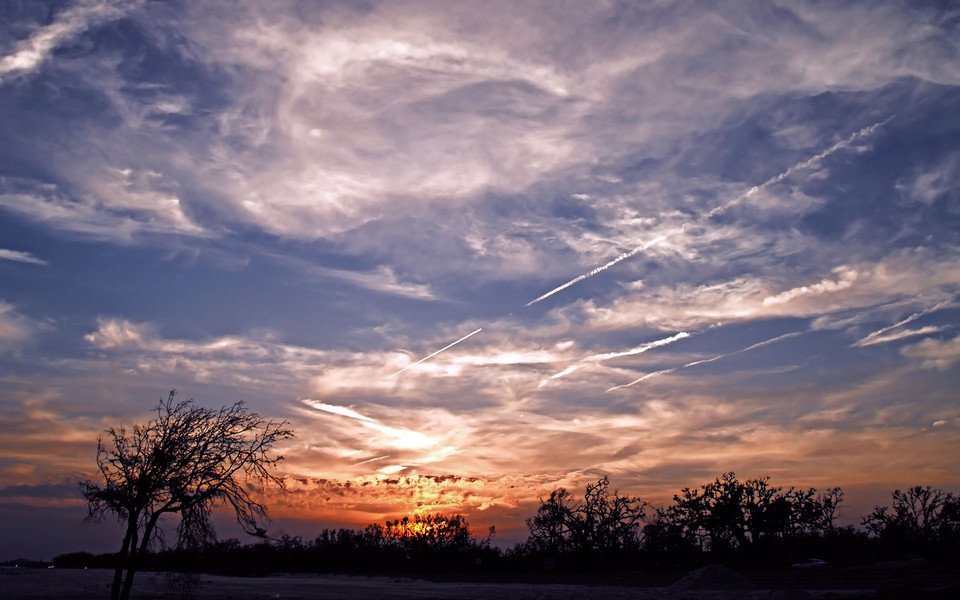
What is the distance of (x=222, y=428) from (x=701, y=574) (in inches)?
1459

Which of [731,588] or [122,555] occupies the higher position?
[122,555]

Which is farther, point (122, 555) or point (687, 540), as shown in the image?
point (687, 540)

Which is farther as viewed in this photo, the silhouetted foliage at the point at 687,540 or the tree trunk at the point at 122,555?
the silhouetted foliage at the point at 687,540

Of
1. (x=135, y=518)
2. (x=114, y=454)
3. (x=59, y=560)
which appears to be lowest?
(x=59, y=560)

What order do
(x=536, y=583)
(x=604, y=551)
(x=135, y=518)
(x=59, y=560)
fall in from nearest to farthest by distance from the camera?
(x=135, y=518)
(x=536, y=583)
(x=604, y=551)
(x=59, y=560)

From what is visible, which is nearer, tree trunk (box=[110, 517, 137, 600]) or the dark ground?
tree trunk (box=[110, 517, 137, 600])

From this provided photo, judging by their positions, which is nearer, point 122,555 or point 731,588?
point 122,555

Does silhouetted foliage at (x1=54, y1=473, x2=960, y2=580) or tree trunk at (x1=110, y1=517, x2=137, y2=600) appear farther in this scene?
silhouetted foliage at (x1=54, y1=473, x2=960, y2=580)

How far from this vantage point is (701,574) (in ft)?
161

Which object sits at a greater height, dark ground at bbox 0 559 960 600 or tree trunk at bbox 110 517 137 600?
tree trunk at bbox 110 517 137 600

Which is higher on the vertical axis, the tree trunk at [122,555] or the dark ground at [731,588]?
the tree trunk at [122,555]

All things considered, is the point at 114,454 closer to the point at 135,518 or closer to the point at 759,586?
the point at 135,518

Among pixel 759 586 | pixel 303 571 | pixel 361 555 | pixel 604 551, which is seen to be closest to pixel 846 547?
pixel 604 551

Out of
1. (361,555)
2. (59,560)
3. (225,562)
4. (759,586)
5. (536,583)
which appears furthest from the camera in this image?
(59,560)
